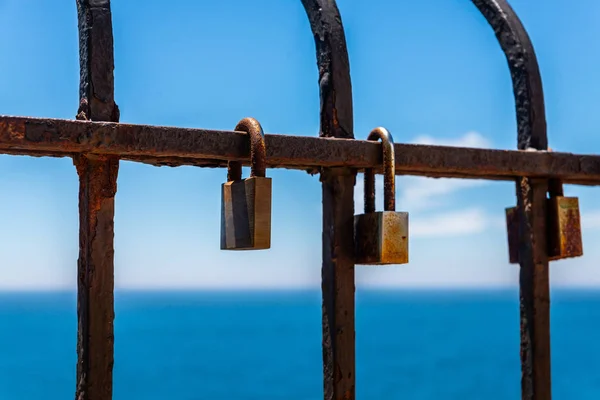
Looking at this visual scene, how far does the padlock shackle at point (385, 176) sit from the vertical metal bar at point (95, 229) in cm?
71

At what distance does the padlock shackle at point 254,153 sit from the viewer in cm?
182

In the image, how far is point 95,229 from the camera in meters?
1.78

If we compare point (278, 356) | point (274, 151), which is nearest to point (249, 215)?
point (274, 151)

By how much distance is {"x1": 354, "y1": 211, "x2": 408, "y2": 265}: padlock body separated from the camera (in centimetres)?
194

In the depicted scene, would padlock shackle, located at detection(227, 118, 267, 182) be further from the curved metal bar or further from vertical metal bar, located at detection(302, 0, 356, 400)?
the curved metal bar

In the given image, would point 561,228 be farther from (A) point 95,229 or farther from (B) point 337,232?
(A) point 95,229

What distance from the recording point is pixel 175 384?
36625 mm

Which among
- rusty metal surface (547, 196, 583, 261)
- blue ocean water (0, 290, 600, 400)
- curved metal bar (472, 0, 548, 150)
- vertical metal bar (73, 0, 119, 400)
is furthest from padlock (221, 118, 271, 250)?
blue ocean water (0, 290, 600, 400)

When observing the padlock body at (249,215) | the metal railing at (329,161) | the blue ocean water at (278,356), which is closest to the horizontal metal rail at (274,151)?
the metal railing at (329,161)

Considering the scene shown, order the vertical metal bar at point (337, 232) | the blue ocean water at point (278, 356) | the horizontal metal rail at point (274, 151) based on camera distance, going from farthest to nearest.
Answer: the blue ocean water at point (278, 356), the vertical metal bar at point (337, 232), the horizontal metal rail at point (274, 151)

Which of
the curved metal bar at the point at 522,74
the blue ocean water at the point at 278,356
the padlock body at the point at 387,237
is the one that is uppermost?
the curved metal bar at the point at 522,74

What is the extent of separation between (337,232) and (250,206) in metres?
0.40

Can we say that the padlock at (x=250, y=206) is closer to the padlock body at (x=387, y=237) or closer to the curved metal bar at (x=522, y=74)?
the padlock body at (x=387, y=237)

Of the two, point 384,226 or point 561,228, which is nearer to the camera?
point 384,226
